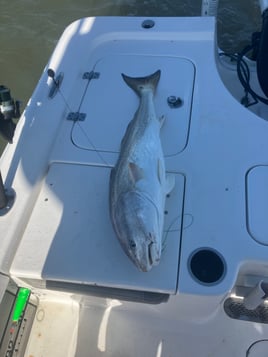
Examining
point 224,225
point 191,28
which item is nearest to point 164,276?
point 224,225

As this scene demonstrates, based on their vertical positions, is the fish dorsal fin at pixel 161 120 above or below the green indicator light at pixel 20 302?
above

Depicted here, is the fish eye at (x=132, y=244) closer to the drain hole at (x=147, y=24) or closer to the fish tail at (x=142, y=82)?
the fish tail at (x=142, y=82)

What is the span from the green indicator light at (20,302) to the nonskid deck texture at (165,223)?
0.08 meters

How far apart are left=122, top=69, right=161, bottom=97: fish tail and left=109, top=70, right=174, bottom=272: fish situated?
0.45 ft

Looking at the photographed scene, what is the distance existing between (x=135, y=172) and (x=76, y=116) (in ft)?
2.24

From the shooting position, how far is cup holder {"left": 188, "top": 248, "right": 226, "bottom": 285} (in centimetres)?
152

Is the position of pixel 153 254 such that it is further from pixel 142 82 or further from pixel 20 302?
pixel 142 82

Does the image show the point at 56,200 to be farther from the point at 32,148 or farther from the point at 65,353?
the point at 65,353

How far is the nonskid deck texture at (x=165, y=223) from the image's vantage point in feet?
5.16

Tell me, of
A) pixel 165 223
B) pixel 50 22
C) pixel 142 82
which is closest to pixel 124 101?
pixel 142 82

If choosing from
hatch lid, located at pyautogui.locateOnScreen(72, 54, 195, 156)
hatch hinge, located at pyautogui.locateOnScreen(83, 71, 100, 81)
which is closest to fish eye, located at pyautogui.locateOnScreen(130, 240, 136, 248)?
hatch lid, located at pyautogui.locateOnScreen(72, 54, 195, 156)

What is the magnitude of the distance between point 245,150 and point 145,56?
1.01 m

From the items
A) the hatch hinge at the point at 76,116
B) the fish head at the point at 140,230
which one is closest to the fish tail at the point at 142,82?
the hatch hinge at the point at 76,116

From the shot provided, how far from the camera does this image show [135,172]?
5.45 ft
